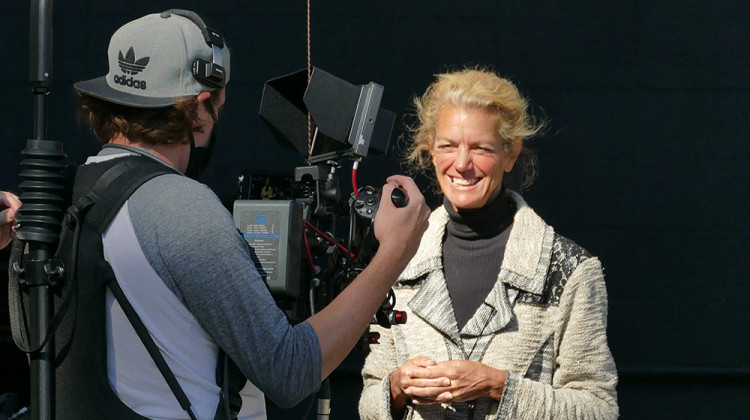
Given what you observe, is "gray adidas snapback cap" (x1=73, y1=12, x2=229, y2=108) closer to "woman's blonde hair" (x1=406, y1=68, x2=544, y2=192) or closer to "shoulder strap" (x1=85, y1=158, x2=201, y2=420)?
"shoulder strap" (x1=85, y1=158, x2=201, y2=420)

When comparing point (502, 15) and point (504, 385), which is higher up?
point (502, 15)

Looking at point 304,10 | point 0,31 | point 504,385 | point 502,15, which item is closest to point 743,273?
point 502,15

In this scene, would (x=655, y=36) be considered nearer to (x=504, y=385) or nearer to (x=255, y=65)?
(x=255, y=65)

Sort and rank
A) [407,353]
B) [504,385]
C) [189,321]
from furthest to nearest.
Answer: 1. [407,353]
2. [504,385]
3. [189,321]

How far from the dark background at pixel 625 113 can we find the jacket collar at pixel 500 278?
39.3 inches

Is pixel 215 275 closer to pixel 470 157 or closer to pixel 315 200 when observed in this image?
pixel 315 200

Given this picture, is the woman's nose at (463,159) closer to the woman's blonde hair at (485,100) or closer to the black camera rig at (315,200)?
the woman's blonde hair at (485,100)

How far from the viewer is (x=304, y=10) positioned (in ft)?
10.9

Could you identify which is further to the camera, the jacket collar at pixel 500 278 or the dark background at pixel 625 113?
the dark background at pixel 625 113

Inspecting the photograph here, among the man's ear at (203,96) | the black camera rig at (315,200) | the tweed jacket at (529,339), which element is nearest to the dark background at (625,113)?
the tweed jacket at (529,339)

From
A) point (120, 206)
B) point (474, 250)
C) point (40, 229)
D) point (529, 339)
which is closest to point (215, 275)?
point (120, 206)

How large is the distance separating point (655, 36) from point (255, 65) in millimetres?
1534

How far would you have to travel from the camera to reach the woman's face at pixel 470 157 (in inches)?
93.0

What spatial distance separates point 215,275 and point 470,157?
4.19ft
